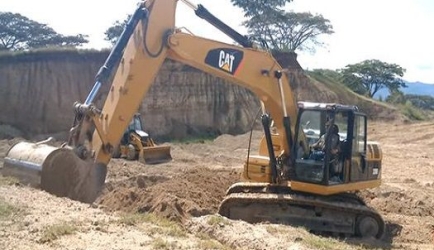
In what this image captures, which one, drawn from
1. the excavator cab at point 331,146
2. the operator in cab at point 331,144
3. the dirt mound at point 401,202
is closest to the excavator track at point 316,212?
the excavator cab at point 331,146

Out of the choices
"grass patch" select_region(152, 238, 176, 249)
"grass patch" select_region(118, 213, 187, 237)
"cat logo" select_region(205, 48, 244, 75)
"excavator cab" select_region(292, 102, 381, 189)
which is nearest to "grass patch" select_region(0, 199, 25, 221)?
"grass patch" select_region(118, 213, 187, 237)

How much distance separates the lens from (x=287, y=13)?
41781mm

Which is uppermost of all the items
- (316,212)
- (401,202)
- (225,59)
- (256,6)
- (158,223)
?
(256,6)

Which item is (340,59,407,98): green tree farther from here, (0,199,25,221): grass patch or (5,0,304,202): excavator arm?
(0,199,25,221): grass patch

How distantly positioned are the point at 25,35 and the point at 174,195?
3150 cm

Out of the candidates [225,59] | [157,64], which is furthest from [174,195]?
[225,59]

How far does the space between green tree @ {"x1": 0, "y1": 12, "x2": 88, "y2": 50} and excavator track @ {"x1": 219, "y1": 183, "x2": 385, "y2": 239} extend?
1211 inches

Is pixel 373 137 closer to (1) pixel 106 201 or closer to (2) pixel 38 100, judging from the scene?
(2) pixel 38 100

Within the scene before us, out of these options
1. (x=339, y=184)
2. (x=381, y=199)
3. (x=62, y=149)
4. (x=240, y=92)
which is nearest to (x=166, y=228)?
(x=62, y=149)

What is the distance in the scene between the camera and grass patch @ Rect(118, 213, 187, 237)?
7.21 meters

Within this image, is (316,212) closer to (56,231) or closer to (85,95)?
(56,231)

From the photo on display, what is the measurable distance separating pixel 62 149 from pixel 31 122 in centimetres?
1998

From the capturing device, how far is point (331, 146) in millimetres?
9227

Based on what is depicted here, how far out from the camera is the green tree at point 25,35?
38.0m
